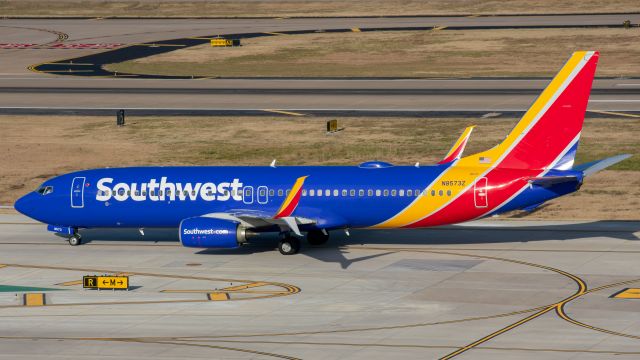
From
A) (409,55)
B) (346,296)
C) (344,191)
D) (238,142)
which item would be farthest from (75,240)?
(409,55)

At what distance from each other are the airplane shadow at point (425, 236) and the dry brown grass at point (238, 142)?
1214 cm

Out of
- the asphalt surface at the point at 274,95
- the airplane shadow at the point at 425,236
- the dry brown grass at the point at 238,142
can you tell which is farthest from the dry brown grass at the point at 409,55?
the airplane shadow at the point at 425,236

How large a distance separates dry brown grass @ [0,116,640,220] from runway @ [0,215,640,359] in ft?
59.6

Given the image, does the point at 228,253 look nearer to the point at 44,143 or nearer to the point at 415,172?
the point at 415,172

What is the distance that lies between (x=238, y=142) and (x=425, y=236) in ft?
100

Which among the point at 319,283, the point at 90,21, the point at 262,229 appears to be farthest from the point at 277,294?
the point at 90,21

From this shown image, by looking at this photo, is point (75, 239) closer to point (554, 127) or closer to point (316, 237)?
point (316, 237)

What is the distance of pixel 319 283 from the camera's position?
185 feet

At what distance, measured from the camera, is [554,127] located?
200 ft

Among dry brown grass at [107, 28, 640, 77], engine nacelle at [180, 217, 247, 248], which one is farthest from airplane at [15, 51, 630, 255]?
dry brown grass at [107, 28, 640, 77]

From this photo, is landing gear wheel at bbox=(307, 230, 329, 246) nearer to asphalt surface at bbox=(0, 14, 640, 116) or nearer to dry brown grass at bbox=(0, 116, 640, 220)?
dry brown grass at bbox=(0, 116, 640, 220)

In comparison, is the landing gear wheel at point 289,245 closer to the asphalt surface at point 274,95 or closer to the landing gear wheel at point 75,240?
the landing gear wheel at point 75,240

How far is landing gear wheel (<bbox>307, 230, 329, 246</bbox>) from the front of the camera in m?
65.0

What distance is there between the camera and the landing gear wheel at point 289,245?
6266cm
